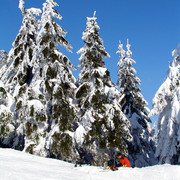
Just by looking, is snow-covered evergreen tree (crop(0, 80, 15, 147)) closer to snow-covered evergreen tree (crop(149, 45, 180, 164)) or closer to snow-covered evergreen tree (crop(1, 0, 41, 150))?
snow-covered evergreen tree (crop(1, 0, 41, 150))

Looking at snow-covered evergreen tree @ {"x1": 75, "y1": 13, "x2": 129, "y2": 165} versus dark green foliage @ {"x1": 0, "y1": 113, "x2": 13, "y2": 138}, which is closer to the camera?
snow-covered evergreen tree @ {"x1": 75, "y1": 13, "x2": 129, "y2": 165}

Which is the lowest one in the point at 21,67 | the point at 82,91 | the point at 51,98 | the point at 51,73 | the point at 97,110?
the point at 97,110

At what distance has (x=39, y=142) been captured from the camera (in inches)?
610

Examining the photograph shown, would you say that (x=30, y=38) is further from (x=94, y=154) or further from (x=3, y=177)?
(x=3, y=177)

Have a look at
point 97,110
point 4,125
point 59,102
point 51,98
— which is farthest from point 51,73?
point 4,125

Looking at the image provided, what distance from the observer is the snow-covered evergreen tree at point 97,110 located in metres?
14.8

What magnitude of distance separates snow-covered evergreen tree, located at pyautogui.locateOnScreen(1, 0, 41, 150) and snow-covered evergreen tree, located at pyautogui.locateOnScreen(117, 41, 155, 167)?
9.74 meters

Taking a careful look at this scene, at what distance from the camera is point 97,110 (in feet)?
49.8

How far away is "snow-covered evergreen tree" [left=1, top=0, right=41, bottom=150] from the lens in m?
17.5

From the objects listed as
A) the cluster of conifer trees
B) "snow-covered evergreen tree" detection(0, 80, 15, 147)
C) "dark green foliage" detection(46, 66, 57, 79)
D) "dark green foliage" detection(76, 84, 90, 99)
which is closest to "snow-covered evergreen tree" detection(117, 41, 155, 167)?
the cluster of conifer trees

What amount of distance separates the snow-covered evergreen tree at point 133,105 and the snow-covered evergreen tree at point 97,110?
739cm

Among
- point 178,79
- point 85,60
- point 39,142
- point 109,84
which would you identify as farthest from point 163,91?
point 39,142

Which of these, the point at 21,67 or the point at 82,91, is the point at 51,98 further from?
the point at 21,67

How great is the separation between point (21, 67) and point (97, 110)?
7.77 m
